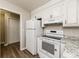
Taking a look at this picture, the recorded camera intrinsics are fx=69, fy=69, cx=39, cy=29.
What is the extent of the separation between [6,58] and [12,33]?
284 cm

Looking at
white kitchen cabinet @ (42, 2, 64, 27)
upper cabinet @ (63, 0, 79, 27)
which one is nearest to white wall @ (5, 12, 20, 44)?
white kitchen cabinet @ (42, 2, 64, 27)

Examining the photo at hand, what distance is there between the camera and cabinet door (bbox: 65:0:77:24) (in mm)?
1555

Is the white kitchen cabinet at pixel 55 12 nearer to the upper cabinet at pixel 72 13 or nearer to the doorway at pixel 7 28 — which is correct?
the upper cabinet at pixel 72 13

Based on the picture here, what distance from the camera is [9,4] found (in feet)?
10.8

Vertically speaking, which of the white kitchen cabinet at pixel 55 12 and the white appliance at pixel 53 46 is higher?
the white kitchen cabinet at pixel 55 12

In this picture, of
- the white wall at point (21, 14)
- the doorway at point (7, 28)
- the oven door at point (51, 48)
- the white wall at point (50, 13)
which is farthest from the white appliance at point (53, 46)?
the doorway at point (7, 28)

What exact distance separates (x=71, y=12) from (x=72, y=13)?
0.12 ft

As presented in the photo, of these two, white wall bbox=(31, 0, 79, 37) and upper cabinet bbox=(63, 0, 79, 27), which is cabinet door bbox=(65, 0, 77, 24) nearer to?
upper cabinet bbox=(63, 0, 79, 27)

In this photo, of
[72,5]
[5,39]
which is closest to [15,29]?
[5,39]

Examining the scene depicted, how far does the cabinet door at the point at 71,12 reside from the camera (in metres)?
1.55

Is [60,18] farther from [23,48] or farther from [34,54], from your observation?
[23,48]

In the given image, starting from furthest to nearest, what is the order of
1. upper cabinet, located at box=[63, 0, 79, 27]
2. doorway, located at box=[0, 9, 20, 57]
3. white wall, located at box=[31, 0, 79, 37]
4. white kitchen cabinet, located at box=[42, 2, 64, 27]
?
doorway, located at box=[0, 9, 20, 57] < white kitchen cabinet, located at box=[42, 2, 64, 27] < white wall, located at box=[31, 0, 79, 37] < upper cabinet, located at box=[63, 0, 79, 27]

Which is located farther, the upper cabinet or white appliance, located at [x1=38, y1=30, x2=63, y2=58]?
white appliance, located at [x1=38, y1=30, x2=63, y2=58]

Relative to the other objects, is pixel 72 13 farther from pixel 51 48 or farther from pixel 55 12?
pixel 51 48
